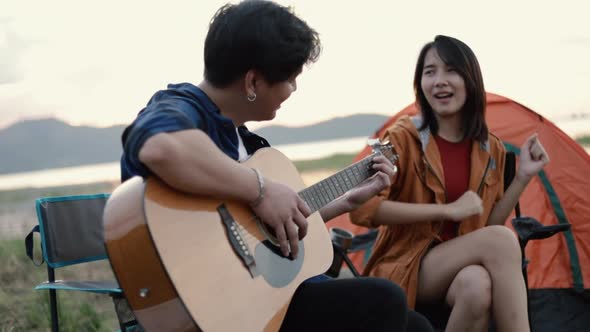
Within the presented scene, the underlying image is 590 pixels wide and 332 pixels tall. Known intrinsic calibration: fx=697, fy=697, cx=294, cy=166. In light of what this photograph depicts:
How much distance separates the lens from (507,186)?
10.1 feet

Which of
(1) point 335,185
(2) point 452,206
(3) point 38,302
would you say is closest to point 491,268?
(2) point 452,206

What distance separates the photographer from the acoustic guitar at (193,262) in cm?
155

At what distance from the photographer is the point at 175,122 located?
161 centimetres

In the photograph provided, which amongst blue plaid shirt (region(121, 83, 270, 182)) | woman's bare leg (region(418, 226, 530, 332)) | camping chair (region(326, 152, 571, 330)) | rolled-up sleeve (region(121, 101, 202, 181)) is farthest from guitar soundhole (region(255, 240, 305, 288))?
woman's bare leg (region(418, 226, 530, 332))

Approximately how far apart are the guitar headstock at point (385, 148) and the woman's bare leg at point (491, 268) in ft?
1.30

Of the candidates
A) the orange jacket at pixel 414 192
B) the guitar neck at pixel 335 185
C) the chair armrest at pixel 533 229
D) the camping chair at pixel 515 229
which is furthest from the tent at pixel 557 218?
the guitar neck at pixel 335 185

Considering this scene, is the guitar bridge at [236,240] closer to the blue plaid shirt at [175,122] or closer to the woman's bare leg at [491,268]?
the blue plaid shirt at [175,122]

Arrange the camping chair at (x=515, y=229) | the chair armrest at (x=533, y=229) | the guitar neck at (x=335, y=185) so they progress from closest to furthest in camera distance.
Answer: the guitar neck at (x=335, y=185) → the camping chair at (x=515, y=229) → the chair armrest at (x=533, y=229)

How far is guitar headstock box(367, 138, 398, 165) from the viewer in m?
2.66

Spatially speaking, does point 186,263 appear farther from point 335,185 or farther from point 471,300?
point 471,300

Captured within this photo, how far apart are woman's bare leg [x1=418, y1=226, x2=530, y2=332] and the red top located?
14cm

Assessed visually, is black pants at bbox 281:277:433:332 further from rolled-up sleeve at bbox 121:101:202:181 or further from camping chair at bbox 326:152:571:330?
camping chair at bbox 326:152:571:330

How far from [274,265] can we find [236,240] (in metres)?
0.16

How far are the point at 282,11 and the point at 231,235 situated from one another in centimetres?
60
